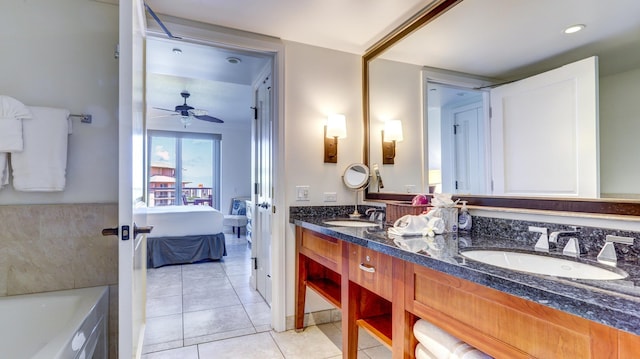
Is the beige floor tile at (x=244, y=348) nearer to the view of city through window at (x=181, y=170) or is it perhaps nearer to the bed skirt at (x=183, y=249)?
the bed skirt at (x=183, y=249)

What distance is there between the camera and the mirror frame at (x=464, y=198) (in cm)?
115

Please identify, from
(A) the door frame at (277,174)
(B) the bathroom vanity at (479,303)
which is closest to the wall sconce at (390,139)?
(A) the door frame at (277,174)

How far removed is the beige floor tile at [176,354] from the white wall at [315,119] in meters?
0.71

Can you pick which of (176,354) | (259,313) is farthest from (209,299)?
(176,354)

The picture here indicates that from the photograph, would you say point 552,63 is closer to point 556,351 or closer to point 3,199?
point 556,351

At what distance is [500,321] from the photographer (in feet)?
2.96

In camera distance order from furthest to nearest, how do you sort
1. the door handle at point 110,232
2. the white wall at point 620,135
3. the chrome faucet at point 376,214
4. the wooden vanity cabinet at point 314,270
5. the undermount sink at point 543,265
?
the chrome faucet at point 376,214
the wooden vanity cabinet at point 314,270
the door handle at point 110,232
the white wall at point 620,135
the undermount sink at point 543,265

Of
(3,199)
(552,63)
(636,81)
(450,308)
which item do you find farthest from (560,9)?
(3,199)

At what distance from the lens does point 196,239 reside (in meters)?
4.46

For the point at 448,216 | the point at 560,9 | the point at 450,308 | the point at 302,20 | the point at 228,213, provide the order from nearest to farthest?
the point at 450,308
the point at 560,9
the point at 448,216
the point at 302,20
the point at 228,213

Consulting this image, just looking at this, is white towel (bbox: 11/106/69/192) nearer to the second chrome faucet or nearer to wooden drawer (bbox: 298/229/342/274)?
wooden drawer (bbox: 298/229/342/274)

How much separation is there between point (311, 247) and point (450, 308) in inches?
49.0

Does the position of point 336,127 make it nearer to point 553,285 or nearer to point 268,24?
point 268,24

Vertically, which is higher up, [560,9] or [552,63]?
[560,9]
